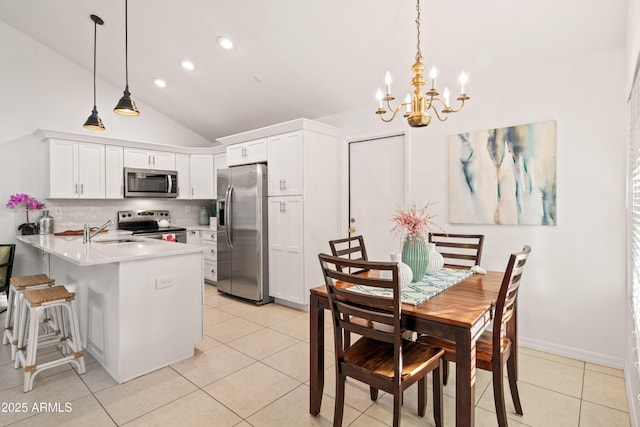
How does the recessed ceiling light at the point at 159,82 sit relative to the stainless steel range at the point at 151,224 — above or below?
above

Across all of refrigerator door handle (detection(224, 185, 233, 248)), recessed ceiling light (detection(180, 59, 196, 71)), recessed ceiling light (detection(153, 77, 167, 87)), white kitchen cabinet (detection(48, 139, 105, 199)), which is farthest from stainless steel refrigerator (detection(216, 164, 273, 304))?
white kitchen cabinet (detection(48, 139, 105, 199))

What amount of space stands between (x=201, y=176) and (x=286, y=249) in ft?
8.20

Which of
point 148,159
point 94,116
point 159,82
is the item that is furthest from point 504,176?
point 148,159

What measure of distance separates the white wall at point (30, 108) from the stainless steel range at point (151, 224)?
3.14ft

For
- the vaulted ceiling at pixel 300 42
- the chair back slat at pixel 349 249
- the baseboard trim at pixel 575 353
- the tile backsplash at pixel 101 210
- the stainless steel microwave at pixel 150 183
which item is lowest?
the baseboard trim at pixel 575 353

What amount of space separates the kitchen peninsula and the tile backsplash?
86.5 inches

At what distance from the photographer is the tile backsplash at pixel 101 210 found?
4.65 m

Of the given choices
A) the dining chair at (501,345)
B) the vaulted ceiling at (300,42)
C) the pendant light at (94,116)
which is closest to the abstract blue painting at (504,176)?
the vaulted ceiling at (300,42)

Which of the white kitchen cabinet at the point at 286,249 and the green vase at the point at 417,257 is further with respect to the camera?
the white kitchen cabinet at the point at 286,249

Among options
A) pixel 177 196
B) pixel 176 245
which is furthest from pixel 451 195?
pixel 177 196

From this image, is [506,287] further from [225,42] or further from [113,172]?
[113,172]

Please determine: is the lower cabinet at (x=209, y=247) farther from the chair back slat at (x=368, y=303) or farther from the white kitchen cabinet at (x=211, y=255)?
the chair back slat at (x=368, y=303)

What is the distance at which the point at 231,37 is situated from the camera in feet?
11.2

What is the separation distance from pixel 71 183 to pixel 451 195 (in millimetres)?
4790
